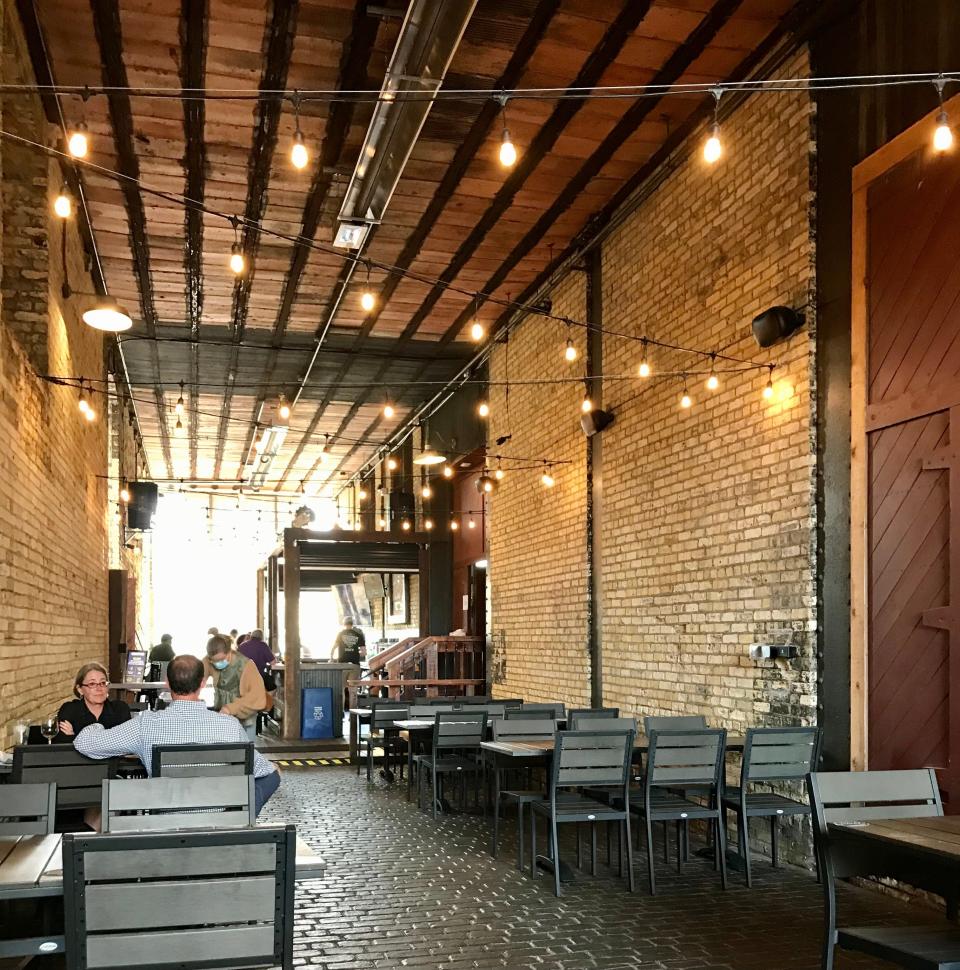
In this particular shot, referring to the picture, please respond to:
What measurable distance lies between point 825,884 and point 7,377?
18.3 feet

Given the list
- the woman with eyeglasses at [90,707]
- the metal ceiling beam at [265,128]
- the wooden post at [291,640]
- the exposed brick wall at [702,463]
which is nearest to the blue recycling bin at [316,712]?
the wooden post at [291,640]

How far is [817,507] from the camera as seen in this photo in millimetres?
6605

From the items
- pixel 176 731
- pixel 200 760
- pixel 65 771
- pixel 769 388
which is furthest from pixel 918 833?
pixel 769 388

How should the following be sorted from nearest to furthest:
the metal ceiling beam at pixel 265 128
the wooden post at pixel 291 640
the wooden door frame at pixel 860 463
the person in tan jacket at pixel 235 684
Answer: the wooden door frame at pixel 860 463
the metal ceiling beam at pixel 265 128
the person in tan jacket at pixel 235 684
the wooden post at pixel 291 640

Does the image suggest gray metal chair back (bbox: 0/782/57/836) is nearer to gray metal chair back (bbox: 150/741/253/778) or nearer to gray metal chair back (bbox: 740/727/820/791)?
gray metal chair back (bbox: 150/741/253/778)

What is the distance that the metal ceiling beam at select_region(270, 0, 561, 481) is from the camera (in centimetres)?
697

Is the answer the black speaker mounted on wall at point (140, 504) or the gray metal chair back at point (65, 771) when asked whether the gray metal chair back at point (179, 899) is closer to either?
the gray metal chair back at point (65, 771)

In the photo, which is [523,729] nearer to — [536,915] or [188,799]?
[536,915]

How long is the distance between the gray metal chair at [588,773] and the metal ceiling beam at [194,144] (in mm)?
4888

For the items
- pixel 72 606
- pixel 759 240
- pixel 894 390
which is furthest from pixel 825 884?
pixel 72 606

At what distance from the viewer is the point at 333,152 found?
8508 mm

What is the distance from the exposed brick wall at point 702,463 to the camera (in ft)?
22.5

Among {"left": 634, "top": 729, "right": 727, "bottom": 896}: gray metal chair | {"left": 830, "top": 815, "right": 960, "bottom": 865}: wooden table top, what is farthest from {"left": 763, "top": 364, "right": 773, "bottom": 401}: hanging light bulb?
{"left": 830, "top": 815, "right": 960, "bottom": 865}: wooden table top

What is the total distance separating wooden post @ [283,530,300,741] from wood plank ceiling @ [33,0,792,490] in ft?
9.37
